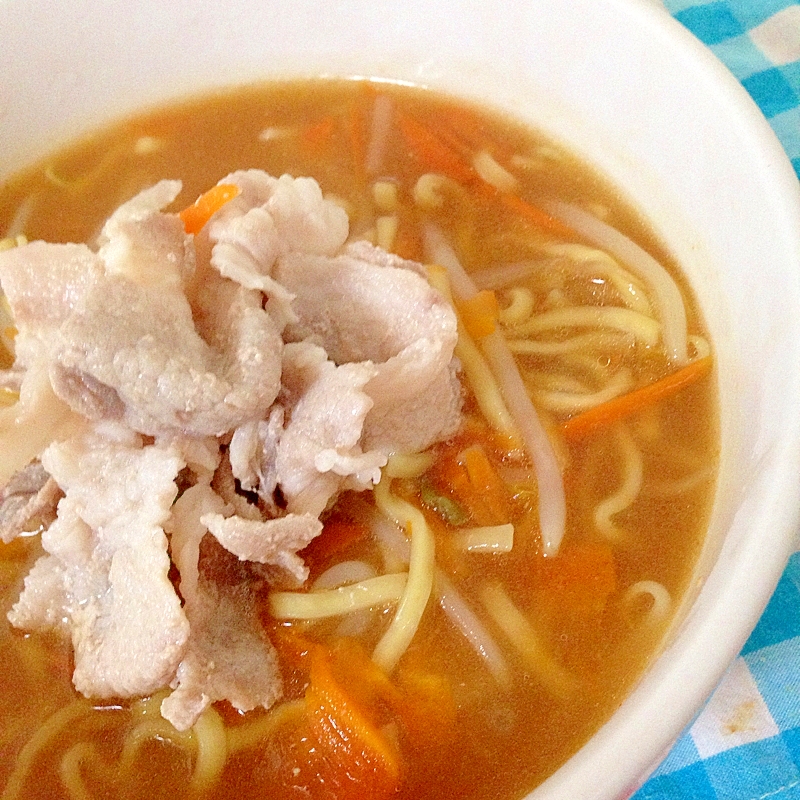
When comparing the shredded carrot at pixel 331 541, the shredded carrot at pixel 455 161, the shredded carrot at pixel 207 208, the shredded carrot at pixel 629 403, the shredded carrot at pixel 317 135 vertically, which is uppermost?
the shredded carrot at pixel 207 208

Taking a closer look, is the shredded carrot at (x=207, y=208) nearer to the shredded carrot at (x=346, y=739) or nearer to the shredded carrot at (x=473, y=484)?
the shredded carrot at (x=473, y=484)

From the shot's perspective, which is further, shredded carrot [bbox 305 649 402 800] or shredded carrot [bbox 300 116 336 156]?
shredded carrot [bbox 300 116 336 156]

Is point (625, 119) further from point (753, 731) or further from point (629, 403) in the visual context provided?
point (753, 731)

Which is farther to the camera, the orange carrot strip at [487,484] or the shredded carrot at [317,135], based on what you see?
the shredded carrot at [317,135]

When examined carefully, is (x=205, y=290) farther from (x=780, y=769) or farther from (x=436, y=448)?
(x=780, y=769)

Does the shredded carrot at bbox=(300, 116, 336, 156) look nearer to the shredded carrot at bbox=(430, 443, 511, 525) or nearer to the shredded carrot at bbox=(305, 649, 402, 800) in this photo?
the shredded carrot at bbox=(430, 443, 511, 525)

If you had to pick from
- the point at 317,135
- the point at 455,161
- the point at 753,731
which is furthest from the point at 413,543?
the point at 317,135

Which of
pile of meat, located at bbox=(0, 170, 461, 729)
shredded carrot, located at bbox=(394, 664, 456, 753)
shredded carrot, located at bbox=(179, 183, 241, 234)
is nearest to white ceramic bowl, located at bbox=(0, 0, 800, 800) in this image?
shredded carrot, located at bbox=(394, 664, 456, 753)

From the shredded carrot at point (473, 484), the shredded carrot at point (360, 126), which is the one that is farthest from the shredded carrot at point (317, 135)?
the shredded carrot at point (473, 484)
